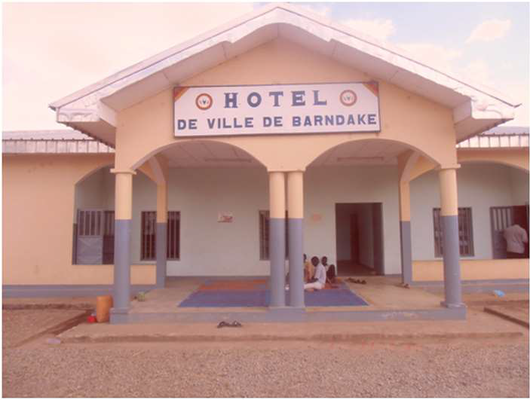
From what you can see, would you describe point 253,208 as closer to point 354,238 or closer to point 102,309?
point 102,309

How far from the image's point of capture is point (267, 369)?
16.7 feet

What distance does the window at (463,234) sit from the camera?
1203 centimetres

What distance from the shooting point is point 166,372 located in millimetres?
5055

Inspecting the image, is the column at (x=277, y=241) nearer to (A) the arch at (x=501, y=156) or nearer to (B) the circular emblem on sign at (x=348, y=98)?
(B) the circular emblem on sign at (x=348, y=98)

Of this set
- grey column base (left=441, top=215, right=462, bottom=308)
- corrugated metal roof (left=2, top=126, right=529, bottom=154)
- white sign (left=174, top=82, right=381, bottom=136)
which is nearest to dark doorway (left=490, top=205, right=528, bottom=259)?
corrugated metal roof (left=2, top=126, right=529, bottom=154)

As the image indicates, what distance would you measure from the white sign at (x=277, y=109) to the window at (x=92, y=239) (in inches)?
176

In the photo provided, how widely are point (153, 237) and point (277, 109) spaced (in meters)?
6.50

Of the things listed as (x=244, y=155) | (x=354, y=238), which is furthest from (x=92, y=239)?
(x=354, y=238)

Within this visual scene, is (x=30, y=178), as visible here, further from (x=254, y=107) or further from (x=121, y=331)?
(x=254, y=107)

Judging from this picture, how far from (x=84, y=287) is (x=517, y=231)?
1199 centimetres

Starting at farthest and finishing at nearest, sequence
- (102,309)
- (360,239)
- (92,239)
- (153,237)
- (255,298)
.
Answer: (360,239) < (153,237) < (92,239) < (255,298) < (102,309)

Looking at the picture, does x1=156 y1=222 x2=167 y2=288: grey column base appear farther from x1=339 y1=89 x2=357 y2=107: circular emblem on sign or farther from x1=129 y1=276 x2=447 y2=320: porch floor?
x1=339 y1=89 x2=357 y2=107: circular emblem on sign

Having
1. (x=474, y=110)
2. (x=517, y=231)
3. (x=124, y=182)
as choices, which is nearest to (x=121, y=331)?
(x=124, y=182)

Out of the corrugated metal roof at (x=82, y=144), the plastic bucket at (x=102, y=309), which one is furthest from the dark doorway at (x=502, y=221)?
the plastic bucket at (x=102, y=309)
